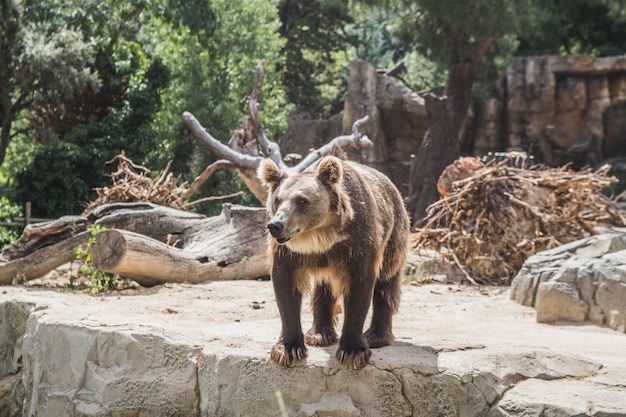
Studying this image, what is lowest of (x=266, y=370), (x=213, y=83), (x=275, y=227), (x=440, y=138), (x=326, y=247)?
(x=266, y=370)

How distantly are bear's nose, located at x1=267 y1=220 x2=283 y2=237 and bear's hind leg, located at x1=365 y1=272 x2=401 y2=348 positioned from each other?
116cm

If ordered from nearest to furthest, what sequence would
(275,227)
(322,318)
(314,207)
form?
(275,227), (314,207), (322,318)

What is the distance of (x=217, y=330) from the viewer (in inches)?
213

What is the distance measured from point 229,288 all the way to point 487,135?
14.0 m

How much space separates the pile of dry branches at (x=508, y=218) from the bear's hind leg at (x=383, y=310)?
4546 mm

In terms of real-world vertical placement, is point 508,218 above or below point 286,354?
above

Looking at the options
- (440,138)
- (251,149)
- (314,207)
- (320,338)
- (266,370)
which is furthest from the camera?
(440,138)

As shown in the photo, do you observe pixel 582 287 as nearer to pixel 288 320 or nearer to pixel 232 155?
pixel 288 320

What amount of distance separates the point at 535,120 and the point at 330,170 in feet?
57.8

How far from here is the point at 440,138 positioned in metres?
16.7

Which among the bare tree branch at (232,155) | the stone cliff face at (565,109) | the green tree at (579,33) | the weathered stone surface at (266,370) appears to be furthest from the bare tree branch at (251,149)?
the green tree at (579,33)

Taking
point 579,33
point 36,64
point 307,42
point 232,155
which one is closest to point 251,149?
point 232,155

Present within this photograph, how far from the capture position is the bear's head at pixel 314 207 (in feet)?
13.8

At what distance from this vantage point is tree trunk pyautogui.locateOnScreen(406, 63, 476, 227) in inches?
649
